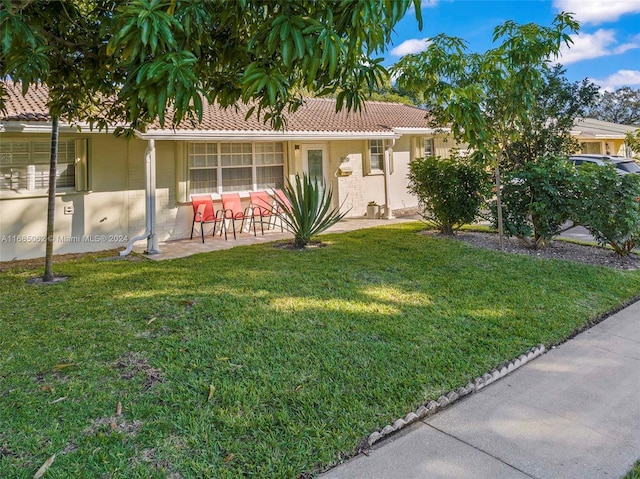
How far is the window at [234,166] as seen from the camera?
36.4 ft

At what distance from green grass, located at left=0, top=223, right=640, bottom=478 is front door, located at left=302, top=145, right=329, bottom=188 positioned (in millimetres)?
6282

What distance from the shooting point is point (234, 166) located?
11.7 meters

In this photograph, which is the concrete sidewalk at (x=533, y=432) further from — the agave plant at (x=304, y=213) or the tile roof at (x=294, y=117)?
the agave plant at (x=304, y=213)

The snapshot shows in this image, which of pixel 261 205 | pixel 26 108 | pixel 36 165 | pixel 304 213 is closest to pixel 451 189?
pixel 304 213

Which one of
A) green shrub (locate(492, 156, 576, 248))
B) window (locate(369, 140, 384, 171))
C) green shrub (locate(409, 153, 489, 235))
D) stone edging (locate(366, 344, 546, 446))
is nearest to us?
stone edging (locate(366, 344, 546, 446))

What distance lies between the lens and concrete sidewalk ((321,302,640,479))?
2.63 meters

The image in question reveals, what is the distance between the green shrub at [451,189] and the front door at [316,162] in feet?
12.8

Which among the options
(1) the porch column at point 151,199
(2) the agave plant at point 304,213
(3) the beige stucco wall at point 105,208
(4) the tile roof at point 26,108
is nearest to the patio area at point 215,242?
(1) the porch column at point 151,199

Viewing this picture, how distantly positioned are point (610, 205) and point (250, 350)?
6.79 meters

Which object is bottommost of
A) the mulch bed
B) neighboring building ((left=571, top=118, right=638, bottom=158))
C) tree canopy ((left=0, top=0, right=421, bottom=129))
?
the mulch bed

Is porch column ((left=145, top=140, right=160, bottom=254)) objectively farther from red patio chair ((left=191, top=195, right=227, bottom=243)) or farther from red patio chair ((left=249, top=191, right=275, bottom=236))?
red patio chair ((left=249, top=191, right=275, bottom=236))

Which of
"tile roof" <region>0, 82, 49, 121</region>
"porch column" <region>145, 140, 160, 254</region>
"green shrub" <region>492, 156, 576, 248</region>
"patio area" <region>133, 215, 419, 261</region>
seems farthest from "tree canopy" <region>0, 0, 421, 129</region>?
"green shrub" <region>492, 156, 576, 248</region>

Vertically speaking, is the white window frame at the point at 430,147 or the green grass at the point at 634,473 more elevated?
the white window frame at the point at 430,147

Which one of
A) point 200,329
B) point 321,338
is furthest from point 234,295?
point 321,338
